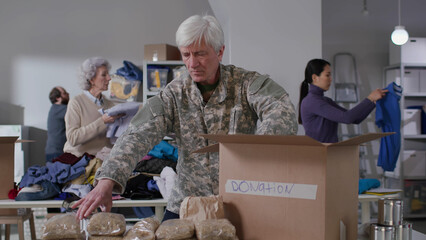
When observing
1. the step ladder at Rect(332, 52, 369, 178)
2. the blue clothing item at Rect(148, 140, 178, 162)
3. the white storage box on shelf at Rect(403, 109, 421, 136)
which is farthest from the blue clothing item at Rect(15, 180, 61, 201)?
the white storage box on shelf at Rect(403, 109, 421, 136)

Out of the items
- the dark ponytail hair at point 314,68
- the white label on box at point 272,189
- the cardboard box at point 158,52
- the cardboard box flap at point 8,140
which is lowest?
the white label on box at point 272,189

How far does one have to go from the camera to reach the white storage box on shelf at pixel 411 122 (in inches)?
232

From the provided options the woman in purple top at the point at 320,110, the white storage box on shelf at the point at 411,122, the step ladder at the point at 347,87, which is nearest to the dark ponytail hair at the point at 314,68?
the woman in purple top at the point at 320,110

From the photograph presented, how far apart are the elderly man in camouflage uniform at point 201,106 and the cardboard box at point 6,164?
127 cm

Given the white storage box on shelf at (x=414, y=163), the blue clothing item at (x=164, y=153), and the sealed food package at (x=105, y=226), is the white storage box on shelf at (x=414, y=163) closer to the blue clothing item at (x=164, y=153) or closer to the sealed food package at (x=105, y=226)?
the blue clothing item at (x=164, y=153)

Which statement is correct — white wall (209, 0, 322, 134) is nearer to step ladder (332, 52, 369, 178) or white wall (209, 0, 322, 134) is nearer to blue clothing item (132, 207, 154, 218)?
blue clothing item (132, 207, 154, 218)

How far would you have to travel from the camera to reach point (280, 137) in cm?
114

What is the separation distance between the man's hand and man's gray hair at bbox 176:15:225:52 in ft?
1.92

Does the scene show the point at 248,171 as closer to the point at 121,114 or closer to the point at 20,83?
the point at 121,114

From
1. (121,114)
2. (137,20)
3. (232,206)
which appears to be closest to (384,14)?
(137,20)

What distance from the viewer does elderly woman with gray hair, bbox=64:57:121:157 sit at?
12.1 feet

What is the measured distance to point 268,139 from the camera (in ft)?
3.84

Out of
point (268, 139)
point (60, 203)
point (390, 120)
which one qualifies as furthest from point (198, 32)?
point (390, 120)

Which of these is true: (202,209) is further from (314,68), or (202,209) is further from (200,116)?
(314,68)
